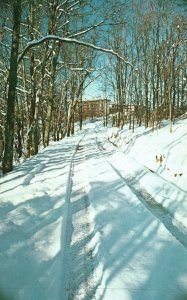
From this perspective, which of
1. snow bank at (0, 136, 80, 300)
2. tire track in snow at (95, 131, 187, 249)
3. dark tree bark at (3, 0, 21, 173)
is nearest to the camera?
snow bank at (0, 136, 80, 300)

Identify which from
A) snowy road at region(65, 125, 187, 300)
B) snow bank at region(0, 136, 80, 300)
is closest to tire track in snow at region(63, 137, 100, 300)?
snowy road at region(65, 125, 187, 300)

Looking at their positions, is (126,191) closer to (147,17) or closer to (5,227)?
(5,227)

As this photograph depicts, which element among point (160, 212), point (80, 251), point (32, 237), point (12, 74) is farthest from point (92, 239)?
point (12, 74)

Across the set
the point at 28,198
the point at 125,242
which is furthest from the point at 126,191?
the point at 125,242

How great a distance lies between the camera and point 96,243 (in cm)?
474

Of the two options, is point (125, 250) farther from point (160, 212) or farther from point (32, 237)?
point (160, 212)

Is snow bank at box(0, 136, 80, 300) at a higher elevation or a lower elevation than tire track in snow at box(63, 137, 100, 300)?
higher

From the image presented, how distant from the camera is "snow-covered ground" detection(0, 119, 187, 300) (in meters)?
3.56

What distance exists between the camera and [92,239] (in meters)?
4.91

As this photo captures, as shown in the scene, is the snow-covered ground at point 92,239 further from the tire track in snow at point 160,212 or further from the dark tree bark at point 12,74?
the dark tree bark at point 12,74

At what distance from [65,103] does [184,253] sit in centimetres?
3658

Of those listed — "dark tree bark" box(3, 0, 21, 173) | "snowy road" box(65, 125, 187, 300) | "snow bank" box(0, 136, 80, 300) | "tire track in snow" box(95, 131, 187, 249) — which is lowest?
"tire track in snow" box(95, 131, 187, 249)

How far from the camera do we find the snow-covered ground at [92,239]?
356 cm

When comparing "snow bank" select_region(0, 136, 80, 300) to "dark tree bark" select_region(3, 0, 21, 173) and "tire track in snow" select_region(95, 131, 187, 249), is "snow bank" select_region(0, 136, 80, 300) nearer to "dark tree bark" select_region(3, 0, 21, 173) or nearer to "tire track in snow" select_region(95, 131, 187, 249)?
"tire track in snow" select_region(95, 131, 187, 249)
